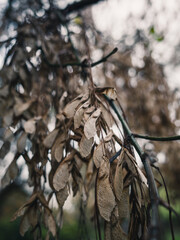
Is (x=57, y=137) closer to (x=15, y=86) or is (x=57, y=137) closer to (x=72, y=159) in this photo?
(x=72, y=159)

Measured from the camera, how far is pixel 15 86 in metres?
0.98

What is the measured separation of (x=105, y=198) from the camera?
1.59ft

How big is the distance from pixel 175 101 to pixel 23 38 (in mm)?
1350

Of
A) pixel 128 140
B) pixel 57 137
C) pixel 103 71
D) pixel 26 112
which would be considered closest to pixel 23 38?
pixel 26 112

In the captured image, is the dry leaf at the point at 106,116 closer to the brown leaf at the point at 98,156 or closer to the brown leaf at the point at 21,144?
the brown leaf at the point at 98,156

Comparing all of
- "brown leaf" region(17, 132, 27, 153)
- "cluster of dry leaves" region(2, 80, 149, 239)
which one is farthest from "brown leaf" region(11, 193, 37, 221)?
"brown leaf" region(17, 132, 27, 153)

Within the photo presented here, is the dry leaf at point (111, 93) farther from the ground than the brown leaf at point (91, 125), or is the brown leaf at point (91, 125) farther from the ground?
the dry leaf at point (111, 93)

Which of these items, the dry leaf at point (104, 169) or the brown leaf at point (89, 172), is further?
the brown leaf at point (89, 172)

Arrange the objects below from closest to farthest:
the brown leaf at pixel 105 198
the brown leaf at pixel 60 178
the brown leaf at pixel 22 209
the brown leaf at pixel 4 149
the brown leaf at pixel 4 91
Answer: the brown leaf at pixel 105 198 < the brown leaf at pixel 60 178 < the brown leaf at pixel 22 209 < the brown leaf at pixel 4 149 < the brown leaf at pixel 4 91

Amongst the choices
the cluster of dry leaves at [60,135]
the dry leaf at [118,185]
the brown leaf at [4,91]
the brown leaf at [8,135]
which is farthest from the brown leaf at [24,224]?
the brown leaf at [4,91]

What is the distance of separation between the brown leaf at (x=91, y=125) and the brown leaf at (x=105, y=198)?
10 centimetres

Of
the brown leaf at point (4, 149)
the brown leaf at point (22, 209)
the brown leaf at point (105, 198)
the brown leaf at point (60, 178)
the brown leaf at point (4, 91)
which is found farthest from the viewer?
the brown leaf at point (4, 91)

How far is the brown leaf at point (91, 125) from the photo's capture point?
1.74ft

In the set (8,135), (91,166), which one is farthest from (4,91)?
(91,166)
